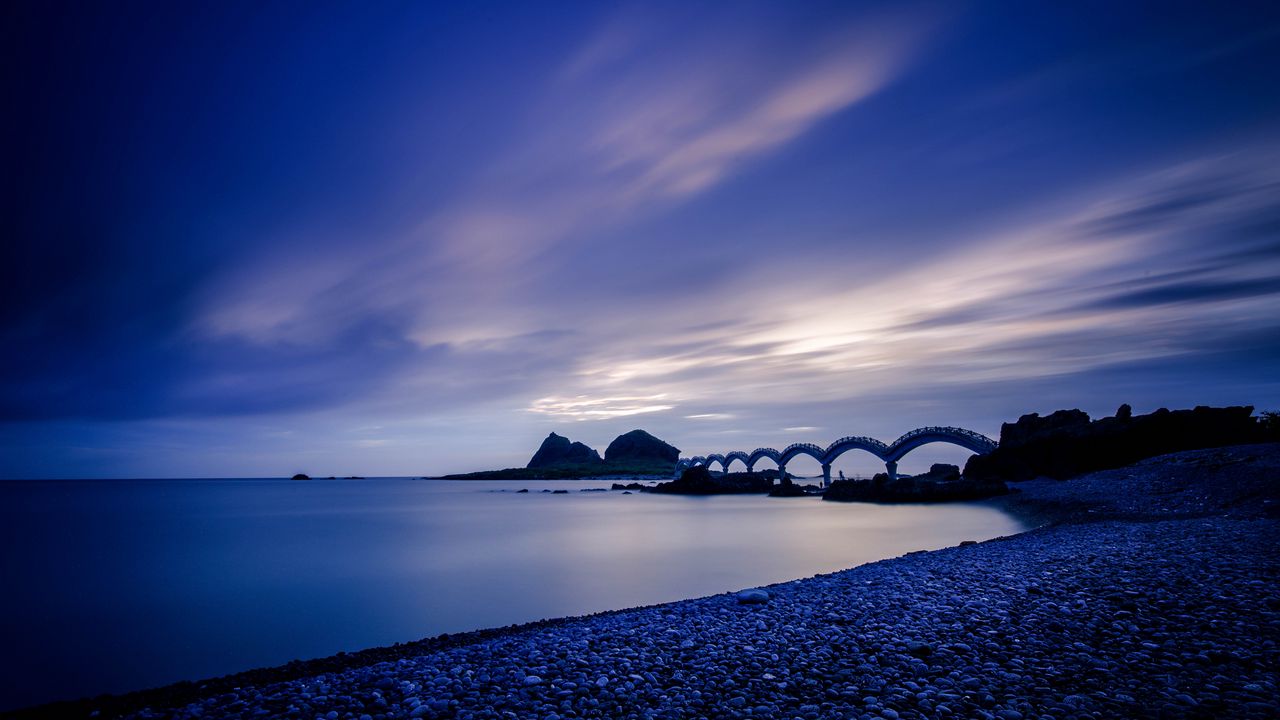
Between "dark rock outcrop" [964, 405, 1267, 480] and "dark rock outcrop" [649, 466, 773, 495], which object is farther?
"dark rock outcrop" [649, 466, 773, 495]

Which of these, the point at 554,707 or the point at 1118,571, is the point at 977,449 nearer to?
the point at 1118,571

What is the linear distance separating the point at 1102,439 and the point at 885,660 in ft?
196

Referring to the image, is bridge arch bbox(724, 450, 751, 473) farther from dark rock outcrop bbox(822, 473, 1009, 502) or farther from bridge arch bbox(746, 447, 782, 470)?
dark rock outcrop bbox(822, 473, 1009, 502)

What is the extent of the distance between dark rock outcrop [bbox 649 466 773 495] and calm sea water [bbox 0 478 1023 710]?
35.4 metres

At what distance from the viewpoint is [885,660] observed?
6820 mm

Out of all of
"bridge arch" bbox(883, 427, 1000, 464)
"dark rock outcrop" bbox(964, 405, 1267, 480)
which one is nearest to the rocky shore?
"dark rock outcrop" bbox(964, 405, 1267, 480)

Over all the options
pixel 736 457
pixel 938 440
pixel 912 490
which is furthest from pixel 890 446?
pixel 736 457

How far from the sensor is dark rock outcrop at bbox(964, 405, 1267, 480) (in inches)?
1822

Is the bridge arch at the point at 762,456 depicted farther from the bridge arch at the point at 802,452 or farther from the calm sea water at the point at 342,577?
the calm sea water at the point at 342,577

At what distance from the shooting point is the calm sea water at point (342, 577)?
1367 cm

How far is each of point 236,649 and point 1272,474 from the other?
127ft

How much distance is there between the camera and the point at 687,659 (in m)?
7.47

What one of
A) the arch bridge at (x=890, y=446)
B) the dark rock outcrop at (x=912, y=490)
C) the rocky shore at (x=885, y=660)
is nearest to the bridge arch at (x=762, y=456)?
→ the arch bridge at (x=890, y=446)

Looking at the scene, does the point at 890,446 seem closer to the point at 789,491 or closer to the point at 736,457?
the point at 789,491
